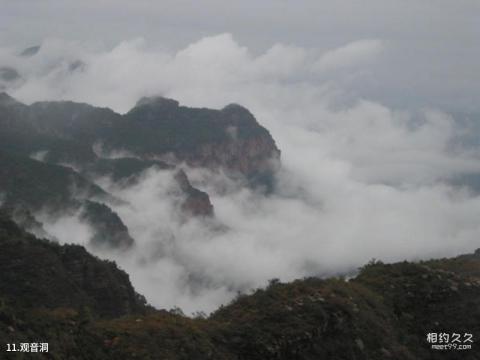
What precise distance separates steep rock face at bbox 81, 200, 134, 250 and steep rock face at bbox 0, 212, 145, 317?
214ft

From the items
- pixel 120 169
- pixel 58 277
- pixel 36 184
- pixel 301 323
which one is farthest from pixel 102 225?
pixel 301 323

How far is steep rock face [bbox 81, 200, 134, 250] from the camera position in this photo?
130 metres

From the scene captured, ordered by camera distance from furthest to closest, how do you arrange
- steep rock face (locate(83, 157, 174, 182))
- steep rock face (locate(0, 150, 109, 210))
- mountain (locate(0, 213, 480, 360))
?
1. steep rock face (locate(83, 157, 174, 182))
2. steep rock face (locate(0, 150, 109, 210))
3. mountain (locate(0, 213, 480, 360))

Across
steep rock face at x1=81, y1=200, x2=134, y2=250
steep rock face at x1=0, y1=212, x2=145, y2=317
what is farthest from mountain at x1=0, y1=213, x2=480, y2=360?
steep rock face at x1=81, y1=200, x2=134, y2=250

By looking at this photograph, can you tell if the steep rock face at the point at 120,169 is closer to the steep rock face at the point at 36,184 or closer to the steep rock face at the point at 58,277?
the steep rock face at the point at 36,184

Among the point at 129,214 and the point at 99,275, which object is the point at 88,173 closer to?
the point at 129,214

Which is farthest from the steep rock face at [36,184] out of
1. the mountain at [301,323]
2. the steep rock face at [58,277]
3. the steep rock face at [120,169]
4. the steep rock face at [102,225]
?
the mountain at [301,323]

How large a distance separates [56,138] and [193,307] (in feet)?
227

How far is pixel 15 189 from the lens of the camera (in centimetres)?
12025

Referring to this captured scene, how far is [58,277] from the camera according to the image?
5088cm

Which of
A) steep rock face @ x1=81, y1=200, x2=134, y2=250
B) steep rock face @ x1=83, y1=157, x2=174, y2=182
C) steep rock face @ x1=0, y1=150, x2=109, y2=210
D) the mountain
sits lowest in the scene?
the mountain

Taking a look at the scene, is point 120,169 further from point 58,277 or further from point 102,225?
point 58,277

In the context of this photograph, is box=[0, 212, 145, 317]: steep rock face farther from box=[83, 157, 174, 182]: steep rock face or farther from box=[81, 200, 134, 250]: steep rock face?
box=[83, 157, 174, 182]: steep rock face

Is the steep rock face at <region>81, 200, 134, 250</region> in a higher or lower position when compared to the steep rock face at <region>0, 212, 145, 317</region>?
higher
